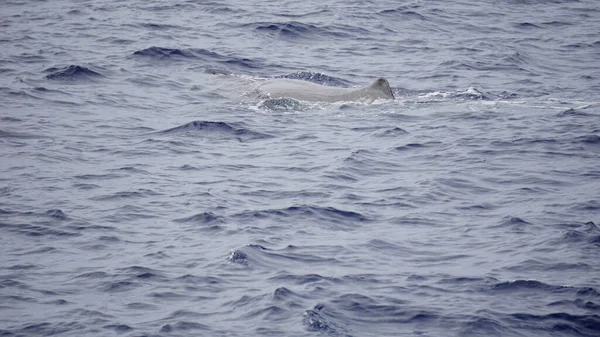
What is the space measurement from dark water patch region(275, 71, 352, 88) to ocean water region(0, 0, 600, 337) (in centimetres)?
6

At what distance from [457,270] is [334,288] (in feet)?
6.36

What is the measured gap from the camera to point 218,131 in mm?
21094

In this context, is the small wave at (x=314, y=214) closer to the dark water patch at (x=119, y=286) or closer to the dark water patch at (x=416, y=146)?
the dark water patch at (x=119, y=286)

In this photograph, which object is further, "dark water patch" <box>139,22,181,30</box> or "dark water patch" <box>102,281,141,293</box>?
"dark water patch" <box>139,22,181,30</box>

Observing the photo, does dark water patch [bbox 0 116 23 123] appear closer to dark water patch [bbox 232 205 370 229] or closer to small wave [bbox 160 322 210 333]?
dark water patch [bbox 232 205 370 229]

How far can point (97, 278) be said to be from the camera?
44.7 ft

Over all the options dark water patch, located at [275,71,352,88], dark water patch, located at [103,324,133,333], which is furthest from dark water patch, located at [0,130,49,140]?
dark water patch, located at [103,324,133,333]

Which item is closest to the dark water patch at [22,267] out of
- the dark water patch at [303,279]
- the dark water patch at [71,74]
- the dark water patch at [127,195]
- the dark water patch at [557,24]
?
the dark water patch at [127,195]

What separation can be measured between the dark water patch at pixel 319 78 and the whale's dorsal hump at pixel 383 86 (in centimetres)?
261


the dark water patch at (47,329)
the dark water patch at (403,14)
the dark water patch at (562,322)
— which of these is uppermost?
the dark water patch at (47,329)

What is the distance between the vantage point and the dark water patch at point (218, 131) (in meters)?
20.8

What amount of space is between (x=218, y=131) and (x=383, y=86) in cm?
431

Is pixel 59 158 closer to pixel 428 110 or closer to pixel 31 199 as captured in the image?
pixel 31 199

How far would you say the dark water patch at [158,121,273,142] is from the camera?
2079 centimetres
